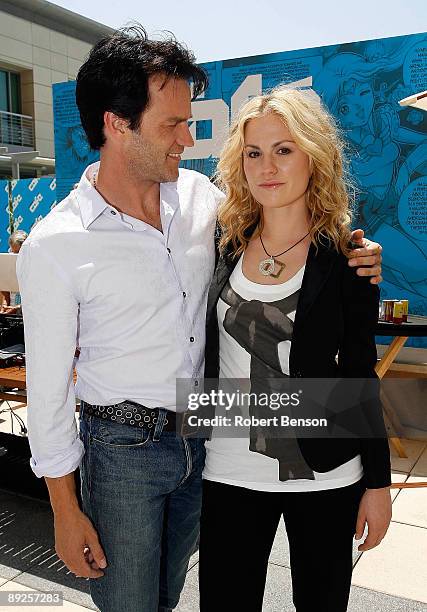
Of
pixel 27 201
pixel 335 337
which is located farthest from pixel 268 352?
pixel 27 201

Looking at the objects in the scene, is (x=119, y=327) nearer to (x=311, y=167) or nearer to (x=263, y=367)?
(x=263, y=367)

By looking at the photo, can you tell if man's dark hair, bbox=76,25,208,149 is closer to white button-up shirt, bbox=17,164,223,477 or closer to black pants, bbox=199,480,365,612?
white button-up shirt, bbox=17,164,223,477

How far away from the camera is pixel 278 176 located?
1.54m

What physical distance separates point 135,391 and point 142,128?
652 mm

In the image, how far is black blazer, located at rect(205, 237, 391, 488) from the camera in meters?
1.42

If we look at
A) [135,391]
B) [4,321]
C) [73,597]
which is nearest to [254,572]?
[135,391]

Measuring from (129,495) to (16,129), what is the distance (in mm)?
21340

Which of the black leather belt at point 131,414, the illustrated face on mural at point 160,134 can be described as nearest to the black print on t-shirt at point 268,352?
the black leather belt at point 131,414

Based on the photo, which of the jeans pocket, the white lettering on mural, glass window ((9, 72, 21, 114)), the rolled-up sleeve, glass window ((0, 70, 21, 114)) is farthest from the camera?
glass window ((9, 72, 21, 114))

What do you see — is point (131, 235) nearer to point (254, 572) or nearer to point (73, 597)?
point (254, 572)

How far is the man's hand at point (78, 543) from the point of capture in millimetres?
1440

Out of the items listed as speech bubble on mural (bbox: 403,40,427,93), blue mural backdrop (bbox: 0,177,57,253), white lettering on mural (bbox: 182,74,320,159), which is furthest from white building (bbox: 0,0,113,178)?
speech bubble on mural (bbox: 403,40,427,93)

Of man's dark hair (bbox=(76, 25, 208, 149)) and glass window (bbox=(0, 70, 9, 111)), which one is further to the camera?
glass window (bbox=(0, 70, 9, 111))

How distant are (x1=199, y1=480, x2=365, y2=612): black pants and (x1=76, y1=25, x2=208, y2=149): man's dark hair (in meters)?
0.98
